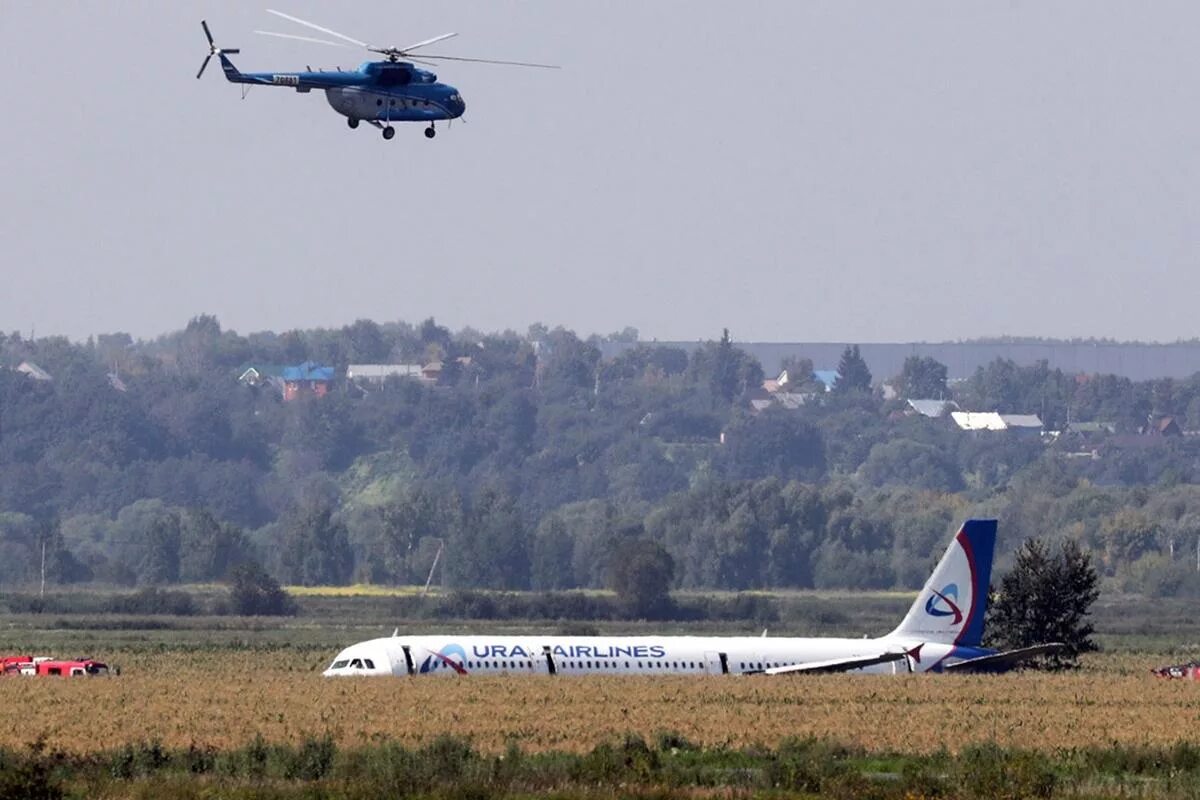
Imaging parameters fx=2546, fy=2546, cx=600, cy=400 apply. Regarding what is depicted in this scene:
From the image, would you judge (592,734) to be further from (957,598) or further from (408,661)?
(957,598)

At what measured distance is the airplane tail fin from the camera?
85000 mm

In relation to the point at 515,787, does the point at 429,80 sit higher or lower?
higher

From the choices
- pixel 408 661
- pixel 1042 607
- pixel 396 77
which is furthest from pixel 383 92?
pixel 1042 607

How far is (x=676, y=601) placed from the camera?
156 meters

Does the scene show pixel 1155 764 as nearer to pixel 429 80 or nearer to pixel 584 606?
pixel 429 80

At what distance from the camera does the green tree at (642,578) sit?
153125 millimetres

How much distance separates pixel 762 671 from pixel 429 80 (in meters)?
21.6

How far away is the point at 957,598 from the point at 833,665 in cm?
631

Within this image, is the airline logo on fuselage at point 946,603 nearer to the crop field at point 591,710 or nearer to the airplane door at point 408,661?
the crop field at point 591,710

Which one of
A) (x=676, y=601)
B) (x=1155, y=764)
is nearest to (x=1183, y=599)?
(x=676, y=601)

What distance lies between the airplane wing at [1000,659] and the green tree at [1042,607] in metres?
18.7

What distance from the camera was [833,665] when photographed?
81.4 m

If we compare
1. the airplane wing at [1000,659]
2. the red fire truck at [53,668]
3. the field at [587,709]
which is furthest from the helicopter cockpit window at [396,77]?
the airplane wing at [1000,659]

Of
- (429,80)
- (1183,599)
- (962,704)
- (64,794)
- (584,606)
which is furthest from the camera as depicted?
(1183,599)
